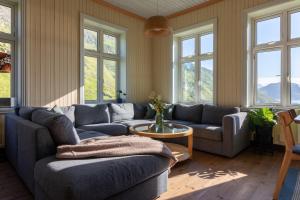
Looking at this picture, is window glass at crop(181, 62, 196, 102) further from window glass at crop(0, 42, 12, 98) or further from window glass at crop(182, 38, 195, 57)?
window glass at crop(0, 42, 12, 98)

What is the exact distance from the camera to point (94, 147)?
1.83 meters

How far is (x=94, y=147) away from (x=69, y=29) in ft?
9.73

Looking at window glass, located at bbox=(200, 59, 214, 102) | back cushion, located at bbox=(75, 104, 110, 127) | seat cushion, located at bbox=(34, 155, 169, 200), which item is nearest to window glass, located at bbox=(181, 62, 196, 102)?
window glass, located at bbox=(200, 59, 214, 102)

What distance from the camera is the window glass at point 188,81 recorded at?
5.00 meters

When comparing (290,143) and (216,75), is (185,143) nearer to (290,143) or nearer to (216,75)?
(216,75)

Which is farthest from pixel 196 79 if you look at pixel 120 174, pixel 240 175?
pixel 120 174

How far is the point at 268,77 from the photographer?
389cm

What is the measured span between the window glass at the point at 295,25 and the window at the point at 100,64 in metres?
3.64

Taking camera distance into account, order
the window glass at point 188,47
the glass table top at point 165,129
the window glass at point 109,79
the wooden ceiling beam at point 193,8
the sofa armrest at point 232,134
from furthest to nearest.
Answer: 1. the window glass at point 188,47
2. the window glass at point 109,79
3. the wooden ceiling beam at point 193,8
4. the sofa armrest at point 232,134
5. the glass table top at point 165,129

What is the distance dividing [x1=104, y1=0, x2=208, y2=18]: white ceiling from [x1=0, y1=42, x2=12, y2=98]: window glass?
2.25 metres

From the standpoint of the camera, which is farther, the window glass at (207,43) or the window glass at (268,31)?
the window glass at (207,43)

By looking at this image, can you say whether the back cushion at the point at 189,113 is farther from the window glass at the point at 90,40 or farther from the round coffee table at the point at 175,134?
the window glass at the point at 90,40

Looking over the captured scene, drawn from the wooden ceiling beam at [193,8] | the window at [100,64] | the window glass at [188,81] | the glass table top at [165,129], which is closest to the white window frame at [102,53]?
the window at [100,64]

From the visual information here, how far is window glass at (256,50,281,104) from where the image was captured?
378cm
